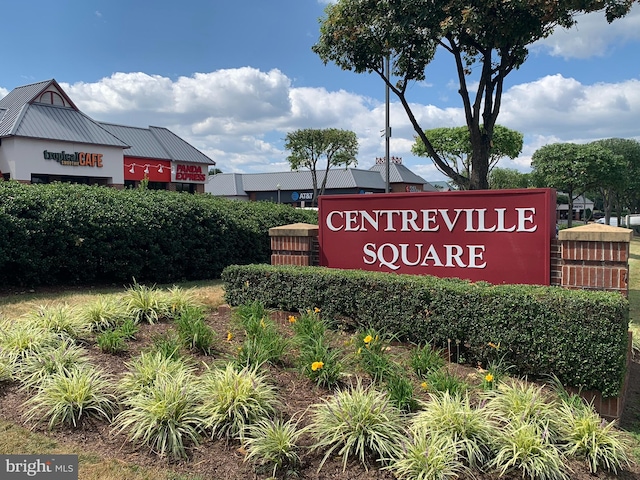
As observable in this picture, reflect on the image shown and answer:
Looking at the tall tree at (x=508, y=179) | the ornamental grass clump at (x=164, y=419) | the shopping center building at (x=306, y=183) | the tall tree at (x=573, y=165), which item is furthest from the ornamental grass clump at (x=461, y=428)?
the tall tree at (x=508, y=179)

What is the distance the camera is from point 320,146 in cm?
4103

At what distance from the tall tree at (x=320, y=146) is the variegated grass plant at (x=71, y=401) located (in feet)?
123

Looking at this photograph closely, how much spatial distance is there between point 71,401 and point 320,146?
38370 millimetres

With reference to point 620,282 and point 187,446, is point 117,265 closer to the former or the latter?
point 187,446

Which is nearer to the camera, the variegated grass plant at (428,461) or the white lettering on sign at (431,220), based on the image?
the variegated grass plant at (428,461)

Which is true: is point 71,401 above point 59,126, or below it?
below

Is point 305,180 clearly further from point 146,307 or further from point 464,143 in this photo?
point 146,307

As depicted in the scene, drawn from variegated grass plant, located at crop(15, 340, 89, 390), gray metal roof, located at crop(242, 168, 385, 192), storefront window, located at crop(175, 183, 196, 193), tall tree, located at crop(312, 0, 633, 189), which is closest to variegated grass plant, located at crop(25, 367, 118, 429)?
variegated grass plant, located at crop(15, 340, 89, 390)

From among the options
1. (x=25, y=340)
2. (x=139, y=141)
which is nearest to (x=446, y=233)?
(x=25, y=340)

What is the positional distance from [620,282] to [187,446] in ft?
12.9

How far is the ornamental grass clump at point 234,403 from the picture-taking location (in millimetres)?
3465

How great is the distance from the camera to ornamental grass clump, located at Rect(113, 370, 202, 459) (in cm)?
336

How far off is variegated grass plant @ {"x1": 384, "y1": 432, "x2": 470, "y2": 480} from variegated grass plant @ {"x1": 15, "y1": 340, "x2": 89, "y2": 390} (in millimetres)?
2592

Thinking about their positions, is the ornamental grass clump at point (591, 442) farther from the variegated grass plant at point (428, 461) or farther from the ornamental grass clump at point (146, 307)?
the ornamental grass clump at point (146, 307)
